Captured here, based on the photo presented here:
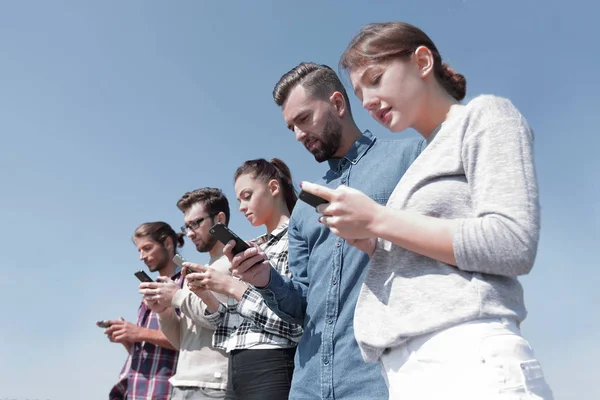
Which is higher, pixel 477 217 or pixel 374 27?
pixel 374 27

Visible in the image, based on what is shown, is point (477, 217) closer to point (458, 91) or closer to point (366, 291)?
point (366, 291)

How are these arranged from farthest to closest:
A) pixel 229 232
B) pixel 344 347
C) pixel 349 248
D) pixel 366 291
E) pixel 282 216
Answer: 1. pixel 282 216
2. pixel 229 232
3. pixel 349 248
4. pixel 344 347
5. pixel 366 291

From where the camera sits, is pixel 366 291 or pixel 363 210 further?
pixel 366 291

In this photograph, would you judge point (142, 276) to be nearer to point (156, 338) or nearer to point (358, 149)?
point (156, 338)

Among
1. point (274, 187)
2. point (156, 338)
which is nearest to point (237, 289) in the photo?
point (274, 187)

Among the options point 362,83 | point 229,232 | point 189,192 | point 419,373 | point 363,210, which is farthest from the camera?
point 189,192

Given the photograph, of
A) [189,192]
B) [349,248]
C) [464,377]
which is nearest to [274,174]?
[189,192]

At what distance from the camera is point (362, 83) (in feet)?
6.83

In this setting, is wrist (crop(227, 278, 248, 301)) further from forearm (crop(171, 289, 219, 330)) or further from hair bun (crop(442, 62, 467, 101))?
hair bun (crop(442, 62, 467, 101))

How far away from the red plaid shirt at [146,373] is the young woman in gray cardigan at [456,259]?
3497mm

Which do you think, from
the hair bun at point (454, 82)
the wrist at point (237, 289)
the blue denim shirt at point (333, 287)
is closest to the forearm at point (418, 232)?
the hair bun at point (454, 82)

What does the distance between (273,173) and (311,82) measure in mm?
1257

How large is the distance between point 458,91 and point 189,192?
3852 millimetres

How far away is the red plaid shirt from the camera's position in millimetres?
4785
